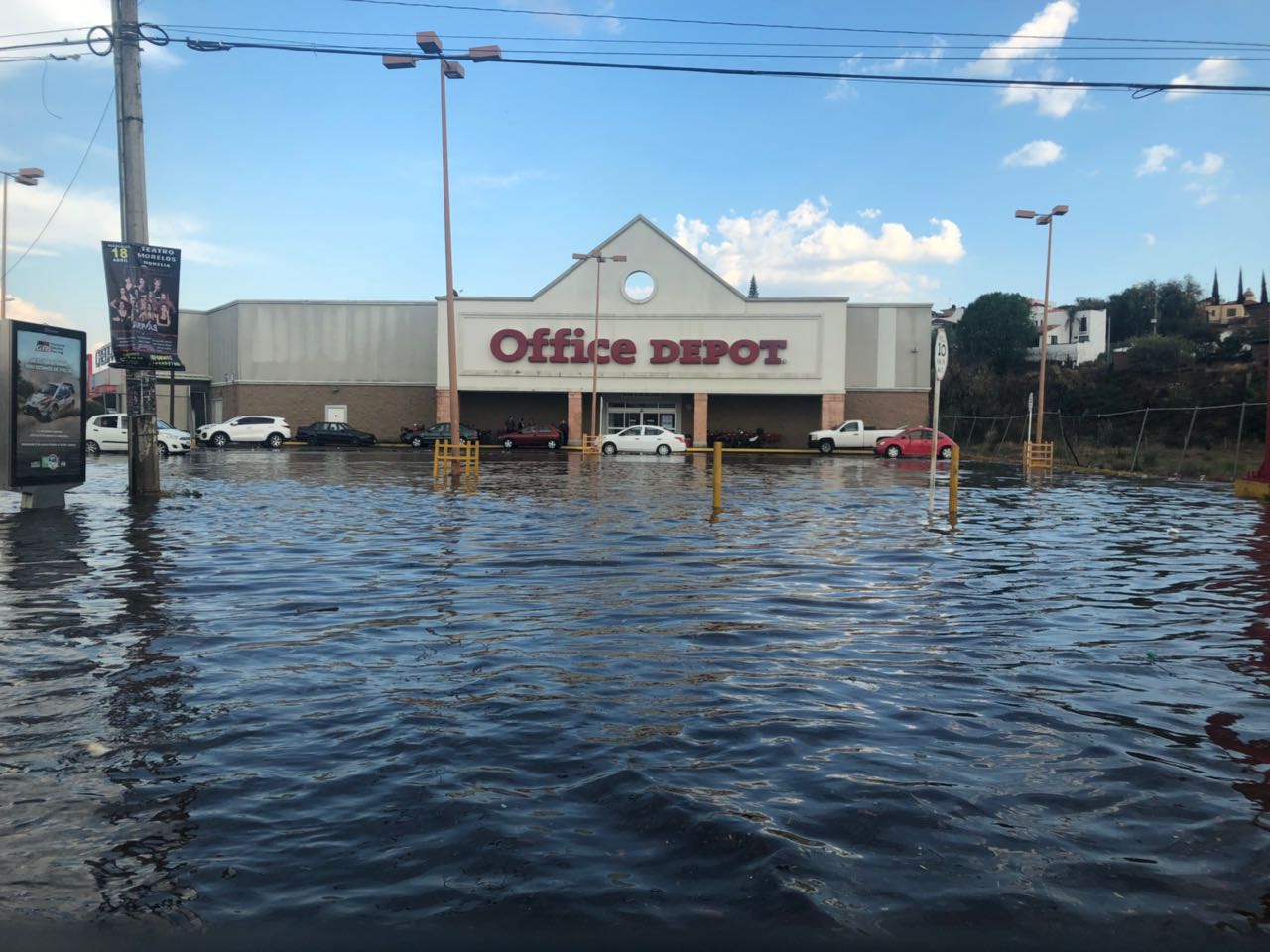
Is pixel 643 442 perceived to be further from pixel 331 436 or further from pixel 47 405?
pixel 47 405

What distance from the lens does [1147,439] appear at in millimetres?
49844

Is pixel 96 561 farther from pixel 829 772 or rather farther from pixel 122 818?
pixel 829 772

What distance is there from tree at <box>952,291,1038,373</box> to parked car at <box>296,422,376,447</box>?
201 feet

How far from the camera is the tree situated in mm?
95125

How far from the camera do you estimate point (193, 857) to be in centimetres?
374

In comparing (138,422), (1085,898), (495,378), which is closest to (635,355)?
(495,378)

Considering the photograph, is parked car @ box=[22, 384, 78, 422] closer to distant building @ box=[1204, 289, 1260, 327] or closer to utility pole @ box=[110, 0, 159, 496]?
utility pole @ box=[110, 0, 159, 496]

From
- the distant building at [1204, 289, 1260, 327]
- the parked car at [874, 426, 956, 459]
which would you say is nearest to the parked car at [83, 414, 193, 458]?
the parked car at [874, 426, 956, 459]

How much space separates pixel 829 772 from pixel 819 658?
2.32 metres

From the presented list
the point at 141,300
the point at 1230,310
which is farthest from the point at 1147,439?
the point at 1230,310

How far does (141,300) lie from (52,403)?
2.33 m

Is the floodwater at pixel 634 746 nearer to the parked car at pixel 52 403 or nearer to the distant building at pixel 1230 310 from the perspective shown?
the parked car at pixel 52 403

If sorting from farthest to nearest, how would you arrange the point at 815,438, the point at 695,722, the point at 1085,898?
1. the point at 815,438
2. the point at 695,722
3. the point at 1085,898

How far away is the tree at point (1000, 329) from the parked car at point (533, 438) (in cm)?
5426
